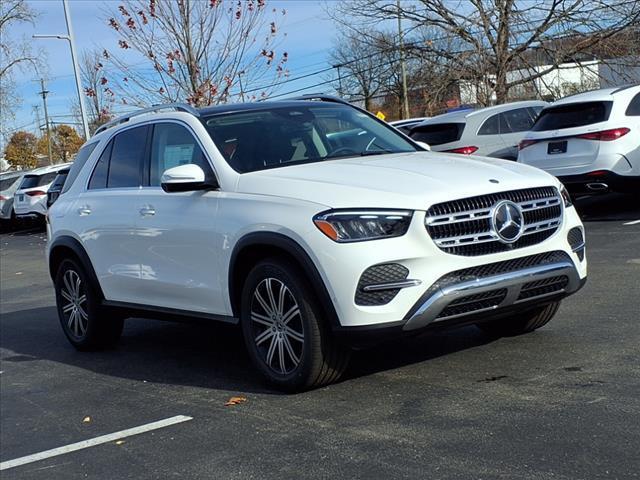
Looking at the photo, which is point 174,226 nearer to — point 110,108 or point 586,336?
point 586,336

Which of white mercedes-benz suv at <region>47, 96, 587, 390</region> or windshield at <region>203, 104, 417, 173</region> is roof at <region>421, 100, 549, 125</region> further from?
windshield at <region>203, 104, 417, 173</region>

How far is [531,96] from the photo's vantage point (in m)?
30.0

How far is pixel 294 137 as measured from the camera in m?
6.47

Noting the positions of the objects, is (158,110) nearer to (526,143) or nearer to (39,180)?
(526,143)

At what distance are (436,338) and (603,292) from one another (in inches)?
72.4

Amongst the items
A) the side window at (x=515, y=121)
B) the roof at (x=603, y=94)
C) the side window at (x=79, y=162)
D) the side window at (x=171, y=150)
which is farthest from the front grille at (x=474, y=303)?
the side window at (x=515, y=121)

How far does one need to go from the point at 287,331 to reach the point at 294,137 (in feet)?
5.09

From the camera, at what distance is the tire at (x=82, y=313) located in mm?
7727

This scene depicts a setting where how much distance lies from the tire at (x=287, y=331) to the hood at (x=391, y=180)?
0.49 metres

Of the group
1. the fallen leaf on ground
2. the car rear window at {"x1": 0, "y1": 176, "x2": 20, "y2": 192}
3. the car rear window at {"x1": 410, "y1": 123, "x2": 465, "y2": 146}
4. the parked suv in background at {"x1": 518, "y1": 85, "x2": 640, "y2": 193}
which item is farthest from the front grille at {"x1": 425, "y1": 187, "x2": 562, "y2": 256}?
the car rear window at {"x1": 0, "y1": 176, "x2": 20, "y2": 192}

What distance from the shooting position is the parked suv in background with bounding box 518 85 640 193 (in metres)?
12.4

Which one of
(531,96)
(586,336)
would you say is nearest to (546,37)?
(531,96)

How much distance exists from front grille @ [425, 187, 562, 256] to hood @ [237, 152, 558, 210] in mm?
49

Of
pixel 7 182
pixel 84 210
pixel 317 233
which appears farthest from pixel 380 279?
pixel 7 182
